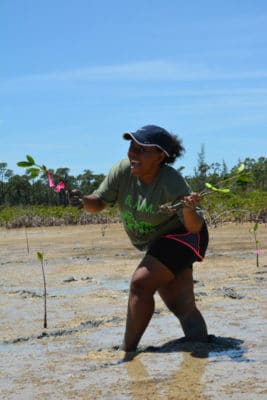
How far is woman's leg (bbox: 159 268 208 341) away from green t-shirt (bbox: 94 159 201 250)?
0.30 m

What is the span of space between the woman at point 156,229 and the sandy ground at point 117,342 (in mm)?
226

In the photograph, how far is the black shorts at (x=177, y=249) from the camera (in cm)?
411

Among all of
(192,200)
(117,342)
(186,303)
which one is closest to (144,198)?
(192,200)

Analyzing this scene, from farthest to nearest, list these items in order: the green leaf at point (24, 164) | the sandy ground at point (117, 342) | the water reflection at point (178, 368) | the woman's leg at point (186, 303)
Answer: the woman's leg at point (186, 303)
the green leaf at point (24, 164)
the sandy ground at point (117, 342)
the water reflection at point (178, 368)

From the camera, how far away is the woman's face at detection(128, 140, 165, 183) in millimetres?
4156

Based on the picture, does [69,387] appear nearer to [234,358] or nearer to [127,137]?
[234,358]

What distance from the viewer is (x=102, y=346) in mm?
4340

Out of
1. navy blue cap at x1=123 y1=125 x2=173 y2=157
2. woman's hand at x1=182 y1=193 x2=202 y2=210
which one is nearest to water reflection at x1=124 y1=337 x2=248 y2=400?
woman's hand at x1=182 y1=193 x2=202 y2=210

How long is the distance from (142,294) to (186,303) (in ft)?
1.16

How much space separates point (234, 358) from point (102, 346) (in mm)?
907

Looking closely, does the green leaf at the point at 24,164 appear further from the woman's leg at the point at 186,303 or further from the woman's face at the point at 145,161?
the woman's leg at the point at 186,303

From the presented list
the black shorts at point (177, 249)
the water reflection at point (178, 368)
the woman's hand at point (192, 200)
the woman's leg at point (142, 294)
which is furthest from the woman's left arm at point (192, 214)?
the water reflection at point (178, 368)

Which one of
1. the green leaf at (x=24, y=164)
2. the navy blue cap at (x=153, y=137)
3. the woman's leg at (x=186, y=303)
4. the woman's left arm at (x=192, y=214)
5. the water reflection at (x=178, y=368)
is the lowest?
the water reflection at (x=178, y=368)

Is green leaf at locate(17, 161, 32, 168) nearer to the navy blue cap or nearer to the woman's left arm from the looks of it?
the navy blue cap
